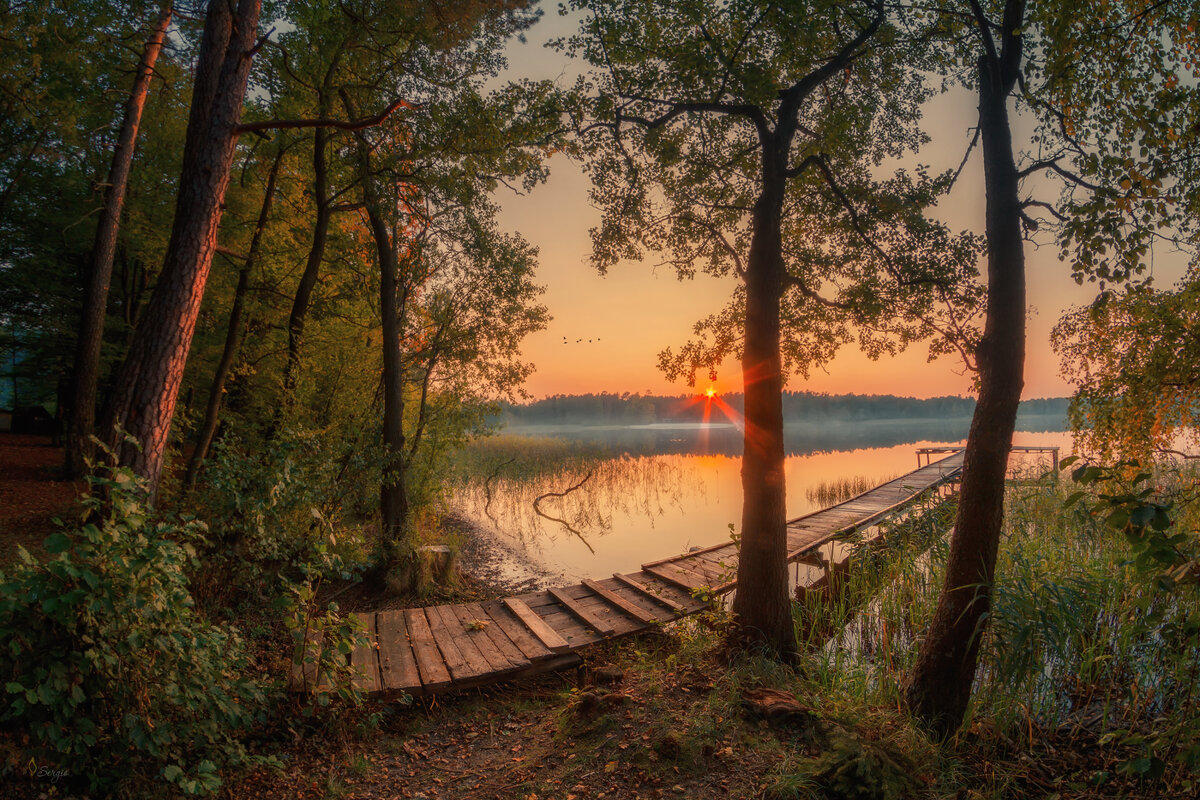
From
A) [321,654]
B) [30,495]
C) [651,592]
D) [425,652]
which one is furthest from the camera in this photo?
[30,495]

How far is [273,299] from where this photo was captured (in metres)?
10.2

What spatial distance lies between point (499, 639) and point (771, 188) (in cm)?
524

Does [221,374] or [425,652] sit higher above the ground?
[221,374]

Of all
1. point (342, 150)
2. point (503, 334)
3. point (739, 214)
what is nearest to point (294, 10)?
point (342, 150)

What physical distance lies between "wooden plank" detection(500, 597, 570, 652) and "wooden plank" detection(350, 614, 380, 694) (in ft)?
4.93

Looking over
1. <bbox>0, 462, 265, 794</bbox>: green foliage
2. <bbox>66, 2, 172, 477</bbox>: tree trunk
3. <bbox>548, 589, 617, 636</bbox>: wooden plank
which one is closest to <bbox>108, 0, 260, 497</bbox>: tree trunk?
<bbox>0, 462, 265, 794</bbox>: green foliage

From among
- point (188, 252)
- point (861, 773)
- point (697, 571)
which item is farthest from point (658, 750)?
point (188, 252)

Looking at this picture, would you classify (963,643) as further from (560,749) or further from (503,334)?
(503,334)

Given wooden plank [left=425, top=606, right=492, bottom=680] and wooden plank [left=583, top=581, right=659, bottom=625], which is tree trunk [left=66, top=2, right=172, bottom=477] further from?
wooden plank [left=583, top=581, right=659, bottom=625]

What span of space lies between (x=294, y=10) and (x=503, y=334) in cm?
625

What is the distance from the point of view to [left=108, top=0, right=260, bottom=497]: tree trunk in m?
4.02

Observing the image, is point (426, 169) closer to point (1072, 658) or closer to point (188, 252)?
point (188, 252)

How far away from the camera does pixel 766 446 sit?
5.01 m

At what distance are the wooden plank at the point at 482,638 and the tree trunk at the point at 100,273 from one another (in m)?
7.32
